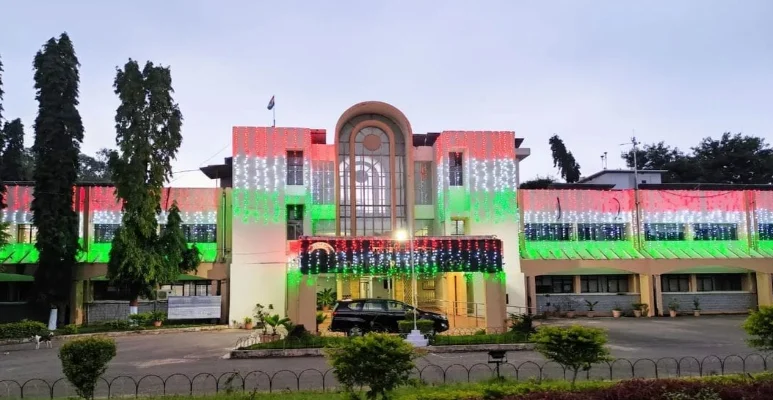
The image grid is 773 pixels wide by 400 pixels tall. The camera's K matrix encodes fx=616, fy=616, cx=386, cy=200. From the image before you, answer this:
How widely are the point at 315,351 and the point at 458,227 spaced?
1410 centimetres

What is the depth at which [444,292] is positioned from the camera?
30.3 metres

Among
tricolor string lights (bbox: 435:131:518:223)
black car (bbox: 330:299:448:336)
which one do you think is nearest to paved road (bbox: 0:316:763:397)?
black car (bbox: 330:299:448:336)

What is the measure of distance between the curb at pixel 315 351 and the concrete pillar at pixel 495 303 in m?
4.42

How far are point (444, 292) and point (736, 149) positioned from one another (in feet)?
109

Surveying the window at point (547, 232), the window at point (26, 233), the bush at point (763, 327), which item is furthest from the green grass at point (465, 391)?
the window at point (26, 233)

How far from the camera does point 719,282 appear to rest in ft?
111

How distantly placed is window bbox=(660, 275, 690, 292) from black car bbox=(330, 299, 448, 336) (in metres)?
17.6

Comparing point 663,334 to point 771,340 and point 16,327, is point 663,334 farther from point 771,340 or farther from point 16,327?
point 16,327

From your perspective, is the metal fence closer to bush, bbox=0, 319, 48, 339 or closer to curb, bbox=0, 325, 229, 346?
bush, bbox=0, 319, 48, 339

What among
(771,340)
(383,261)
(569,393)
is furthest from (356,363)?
(383,261)

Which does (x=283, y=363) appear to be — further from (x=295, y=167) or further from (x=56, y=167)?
(x=56, y=167)

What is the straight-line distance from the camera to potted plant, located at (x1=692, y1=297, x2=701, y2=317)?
32.0 m

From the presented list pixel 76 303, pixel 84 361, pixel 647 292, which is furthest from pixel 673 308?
pixel 76 303

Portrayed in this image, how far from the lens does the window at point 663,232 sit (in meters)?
32.4
